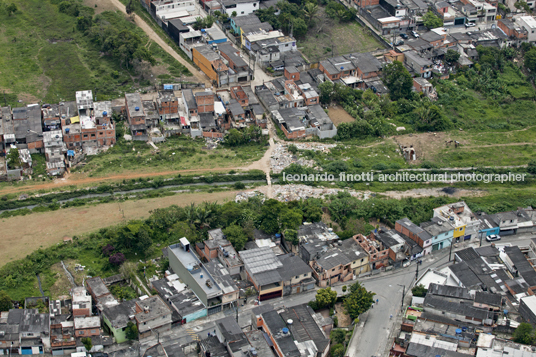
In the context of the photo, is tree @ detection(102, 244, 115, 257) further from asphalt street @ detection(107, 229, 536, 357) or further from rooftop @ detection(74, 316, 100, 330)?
asphalt street @ detection(107, 229, 536, 357)

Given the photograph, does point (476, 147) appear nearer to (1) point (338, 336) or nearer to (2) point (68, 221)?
(1) point (338, 336)

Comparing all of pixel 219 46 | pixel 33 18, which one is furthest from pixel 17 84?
pixel 219 46

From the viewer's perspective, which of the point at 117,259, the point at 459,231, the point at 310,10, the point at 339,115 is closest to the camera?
the point at 117,259

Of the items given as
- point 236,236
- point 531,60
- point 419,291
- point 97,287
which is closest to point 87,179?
point 97,287

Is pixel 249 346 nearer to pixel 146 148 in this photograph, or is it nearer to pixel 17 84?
pixel 146 148

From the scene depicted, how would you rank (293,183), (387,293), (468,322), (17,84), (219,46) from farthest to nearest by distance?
(219,46) < (17,84) < (293,183) < (387,293) < (468,322)
